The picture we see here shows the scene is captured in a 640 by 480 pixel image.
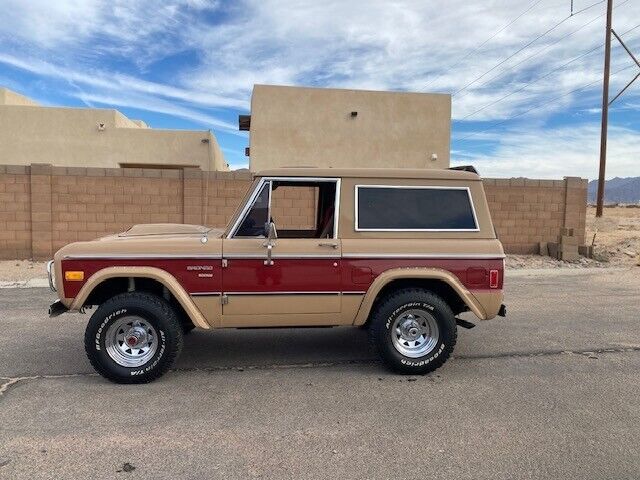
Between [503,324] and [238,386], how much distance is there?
4.22 meters

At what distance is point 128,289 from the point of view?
4.93 m

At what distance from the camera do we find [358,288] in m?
4.93

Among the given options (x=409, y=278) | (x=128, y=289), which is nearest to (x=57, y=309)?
(x=128, y=289)

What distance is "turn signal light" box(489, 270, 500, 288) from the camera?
5023mm

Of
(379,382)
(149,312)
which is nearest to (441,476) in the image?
(379,382)

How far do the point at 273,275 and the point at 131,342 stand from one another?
58.0 inches

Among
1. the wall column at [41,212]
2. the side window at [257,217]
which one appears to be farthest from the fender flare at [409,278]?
the wall column at [41,212]

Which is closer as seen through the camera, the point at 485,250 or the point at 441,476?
the point at 441,476

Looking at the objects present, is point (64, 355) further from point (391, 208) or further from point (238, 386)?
point (391, 208)

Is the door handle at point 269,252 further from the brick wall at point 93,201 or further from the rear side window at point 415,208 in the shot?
the brick wall at point 93,201

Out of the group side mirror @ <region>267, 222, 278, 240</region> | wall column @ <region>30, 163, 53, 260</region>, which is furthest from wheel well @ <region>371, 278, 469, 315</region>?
wall column @ <region>30, 163, 53, 260</region>

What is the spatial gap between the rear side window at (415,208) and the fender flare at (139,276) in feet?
6.05

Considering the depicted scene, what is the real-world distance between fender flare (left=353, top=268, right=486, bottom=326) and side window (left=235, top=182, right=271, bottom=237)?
120cm

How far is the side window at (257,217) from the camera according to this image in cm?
484
